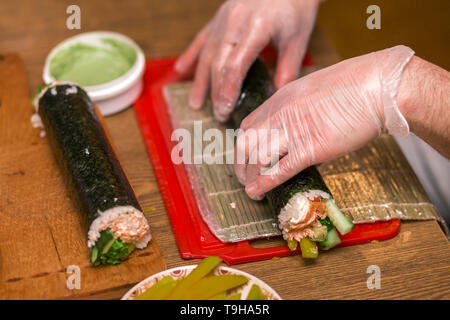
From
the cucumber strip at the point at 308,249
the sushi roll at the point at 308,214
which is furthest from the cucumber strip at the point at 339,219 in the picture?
the cucumber strip at the point at 308,249

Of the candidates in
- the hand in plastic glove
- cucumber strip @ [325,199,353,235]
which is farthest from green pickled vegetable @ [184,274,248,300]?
the hand in plastic glove

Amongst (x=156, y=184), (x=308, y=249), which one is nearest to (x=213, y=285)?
(x=308, y=249)

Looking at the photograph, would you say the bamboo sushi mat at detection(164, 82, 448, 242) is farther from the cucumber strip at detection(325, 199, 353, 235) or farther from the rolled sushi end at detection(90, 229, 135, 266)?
the rolled sushi end at detection(90, 229, 135, 266)

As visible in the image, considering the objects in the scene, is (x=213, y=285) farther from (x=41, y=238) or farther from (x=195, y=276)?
(x=41, y=238)
